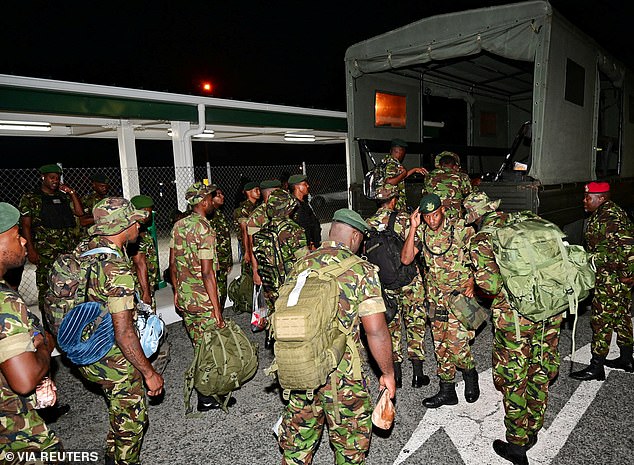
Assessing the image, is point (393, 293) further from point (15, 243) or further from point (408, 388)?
point (15, 243)

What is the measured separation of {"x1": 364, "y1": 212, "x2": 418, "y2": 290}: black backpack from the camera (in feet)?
12.1

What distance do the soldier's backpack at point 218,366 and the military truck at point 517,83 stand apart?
3.04m

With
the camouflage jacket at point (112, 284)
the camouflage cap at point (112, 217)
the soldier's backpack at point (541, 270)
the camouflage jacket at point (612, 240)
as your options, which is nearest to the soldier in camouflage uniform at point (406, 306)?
the soldier's backpack at point (541, 270)

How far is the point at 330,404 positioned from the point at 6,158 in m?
27.0

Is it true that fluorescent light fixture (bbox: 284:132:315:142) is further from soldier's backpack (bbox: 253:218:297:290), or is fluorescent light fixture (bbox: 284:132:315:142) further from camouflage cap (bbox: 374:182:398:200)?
camouflage cap (bbox: 374:182:398:200)

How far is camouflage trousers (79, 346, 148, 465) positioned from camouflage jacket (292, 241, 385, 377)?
4.14 feet

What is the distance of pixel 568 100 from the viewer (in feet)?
18.3

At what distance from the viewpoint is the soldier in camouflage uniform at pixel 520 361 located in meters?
2.89

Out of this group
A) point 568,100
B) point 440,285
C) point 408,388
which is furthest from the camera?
point 568,100

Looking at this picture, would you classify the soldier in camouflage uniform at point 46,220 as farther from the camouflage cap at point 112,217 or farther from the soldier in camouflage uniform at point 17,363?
the soldier in camouflage uniform at point 17,363

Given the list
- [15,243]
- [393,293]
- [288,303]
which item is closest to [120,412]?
[15,243]

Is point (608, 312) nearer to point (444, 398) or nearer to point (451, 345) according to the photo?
point (451, 345)

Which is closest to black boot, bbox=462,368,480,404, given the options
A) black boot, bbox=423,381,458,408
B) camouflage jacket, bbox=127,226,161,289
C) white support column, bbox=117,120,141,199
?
black boot, bbox=423,381,458,408

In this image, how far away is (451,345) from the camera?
12.0 feet
